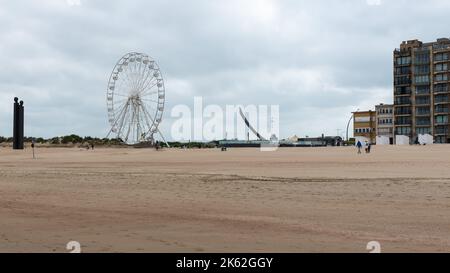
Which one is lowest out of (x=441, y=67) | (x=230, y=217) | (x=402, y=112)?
(x=230, y=217)

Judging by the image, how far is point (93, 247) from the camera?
22.9 feet

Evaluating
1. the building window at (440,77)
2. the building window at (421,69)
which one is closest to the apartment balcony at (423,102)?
the building window at (440,77)

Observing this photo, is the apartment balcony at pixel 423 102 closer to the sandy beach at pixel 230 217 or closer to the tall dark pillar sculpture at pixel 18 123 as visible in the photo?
the tall dark pillar sculpture at pixel 18 123

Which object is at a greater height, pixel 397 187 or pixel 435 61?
pixel 435 61

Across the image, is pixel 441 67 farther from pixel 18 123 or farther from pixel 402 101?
pixel 18 123

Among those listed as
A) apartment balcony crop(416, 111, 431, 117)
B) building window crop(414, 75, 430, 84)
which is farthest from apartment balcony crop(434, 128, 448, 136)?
building window crop(414, 75, 430, 84)

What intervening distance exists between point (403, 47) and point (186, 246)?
403 feet

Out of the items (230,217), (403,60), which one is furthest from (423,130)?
(230,217)

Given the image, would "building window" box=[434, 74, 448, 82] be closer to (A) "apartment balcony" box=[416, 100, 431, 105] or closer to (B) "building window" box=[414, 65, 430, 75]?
(B) "building window" box=[414, 65, 430, 75]
